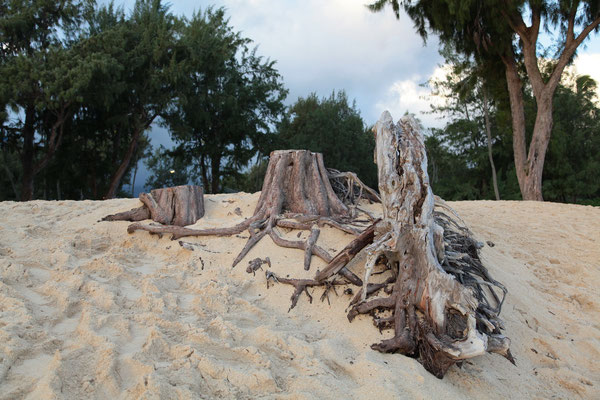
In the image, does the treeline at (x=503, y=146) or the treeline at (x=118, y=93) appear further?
the treeline at (x=503, y=146)

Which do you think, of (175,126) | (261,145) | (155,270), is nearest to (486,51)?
(261,145)

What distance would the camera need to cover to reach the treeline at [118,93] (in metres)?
13.5

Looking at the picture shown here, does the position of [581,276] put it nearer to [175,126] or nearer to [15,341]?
[15,341]

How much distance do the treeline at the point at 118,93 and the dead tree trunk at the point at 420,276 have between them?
42.5ft

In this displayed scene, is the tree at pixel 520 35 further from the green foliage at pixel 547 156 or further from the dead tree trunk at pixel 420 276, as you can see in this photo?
the dead tree trunk at pixel 420 276

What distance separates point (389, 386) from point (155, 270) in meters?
2.56

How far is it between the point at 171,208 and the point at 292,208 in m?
1.61

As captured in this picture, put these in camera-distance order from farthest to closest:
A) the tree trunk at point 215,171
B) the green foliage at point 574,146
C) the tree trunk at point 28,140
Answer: the green foliage at point 574,146 < the tree trunk at point 215,171 < the tree trunk at point 28,140

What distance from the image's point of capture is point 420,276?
2.84 m

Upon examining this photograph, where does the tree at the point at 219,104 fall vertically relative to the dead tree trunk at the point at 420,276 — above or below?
above

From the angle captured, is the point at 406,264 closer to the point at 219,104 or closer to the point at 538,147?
the point at 538,147

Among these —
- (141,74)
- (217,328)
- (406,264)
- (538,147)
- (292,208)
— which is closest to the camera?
(217,328)

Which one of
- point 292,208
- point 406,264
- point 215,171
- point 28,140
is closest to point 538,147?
point 292,208

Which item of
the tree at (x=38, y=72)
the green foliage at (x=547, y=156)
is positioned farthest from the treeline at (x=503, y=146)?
the tree at (x=38, y=72)
